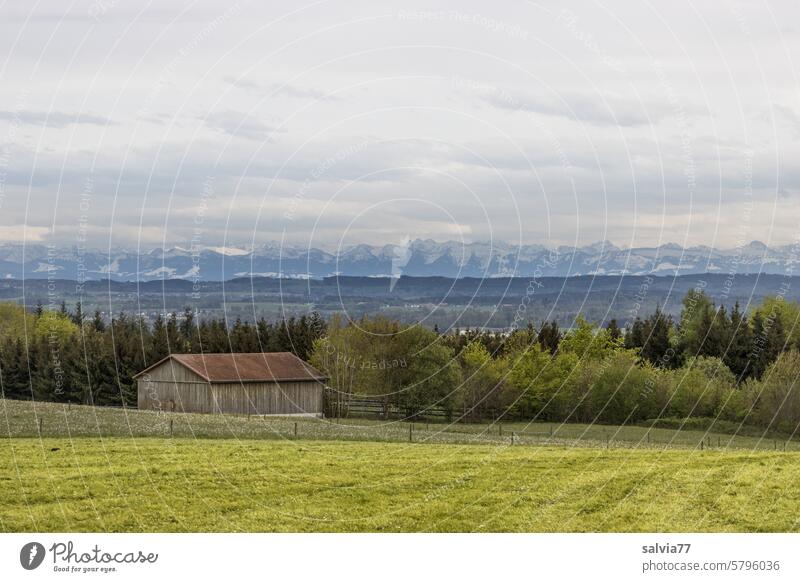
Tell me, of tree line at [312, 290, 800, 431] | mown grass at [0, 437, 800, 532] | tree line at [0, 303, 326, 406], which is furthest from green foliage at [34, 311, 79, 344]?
mown grass at [0, 437, 800, 532]

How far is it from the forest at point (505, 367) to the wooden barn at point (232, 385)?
8.86 feet

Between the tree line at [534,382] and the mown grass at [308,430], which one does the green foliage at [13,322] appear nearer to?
the tree line at [534,382]

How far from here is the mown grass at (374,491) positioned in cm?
2766

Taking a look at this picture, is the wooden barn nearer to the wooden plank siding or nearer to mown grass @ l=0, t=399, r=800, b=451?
the wooden plank siding

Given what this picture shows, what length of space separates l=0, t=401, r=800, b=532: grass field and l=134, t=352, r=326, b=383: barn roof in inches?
1343

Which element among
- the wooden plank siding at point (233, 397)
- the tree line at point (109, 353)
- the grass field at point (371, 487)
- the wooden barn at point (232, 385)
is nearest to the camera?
the grass field at point (371, 487)

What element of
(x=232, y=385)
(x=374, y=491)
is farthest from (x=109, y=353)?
(x=374, y=491)

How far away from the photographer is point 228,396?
8269 centimetres

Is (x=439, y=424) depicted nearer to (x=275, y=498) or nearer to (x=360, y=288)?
(x=360, y=288)

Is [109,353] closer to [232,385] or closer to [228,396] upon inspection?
[232,385]

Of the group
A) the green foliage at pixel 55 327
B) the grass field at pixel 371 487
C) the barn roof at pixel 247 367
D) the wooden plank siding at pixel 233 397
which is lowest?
A: the wooden plank siding at pixel 233 397

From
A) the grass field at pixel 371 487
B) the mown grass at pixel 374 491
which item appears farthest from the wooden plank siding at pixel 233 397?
the mown grass at pixel 374 491

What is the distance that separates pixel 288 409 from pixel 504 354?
3197cm
